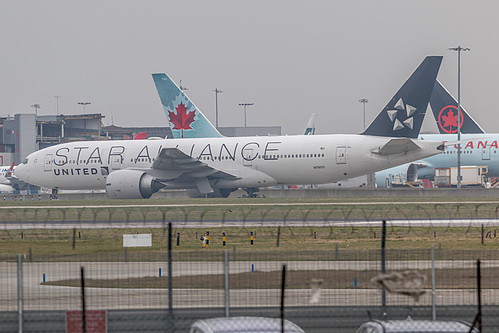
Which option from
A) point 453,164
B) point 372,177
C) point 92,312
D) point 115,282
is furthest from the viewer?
point 372,177

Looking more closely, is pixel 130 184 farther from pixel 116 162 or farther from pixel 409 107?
pixel 409 107

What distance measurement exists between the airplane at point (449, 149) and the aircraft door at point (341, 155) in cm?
2850

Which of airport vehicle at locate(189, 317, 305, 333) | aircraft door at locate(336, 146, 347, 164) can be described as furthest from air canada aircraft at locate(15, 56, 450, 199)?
airport vehicle at locate(189, 317, 305, 333)

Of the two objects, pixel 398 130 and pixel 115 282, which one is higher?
pixel 398 130

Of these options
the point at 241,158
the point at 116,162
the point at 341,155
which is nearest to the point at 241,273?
the point at 341,155

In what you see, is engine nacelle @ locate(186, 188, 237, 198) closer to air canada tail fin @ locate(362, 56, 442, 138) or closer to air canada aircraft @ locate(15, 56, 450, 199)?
air canada aircraft @ locate(15, 56, 450, 199)

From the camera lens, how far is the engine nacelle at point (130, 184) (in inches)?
2148

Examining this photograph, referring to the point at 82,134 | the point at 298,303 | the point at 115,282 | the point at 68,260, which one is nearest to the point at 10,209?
the point at 68,260

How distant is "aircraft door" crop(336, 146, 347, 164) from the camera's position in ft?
170

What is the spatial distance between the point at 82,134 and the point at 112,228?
97417 mm

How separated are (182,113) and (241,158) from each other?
15.1 metres

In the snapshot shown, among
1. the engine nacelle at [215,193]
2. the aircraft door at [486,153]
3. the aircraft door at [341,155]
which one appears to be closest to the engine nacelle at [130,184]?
the engine nacelle at [215,193]

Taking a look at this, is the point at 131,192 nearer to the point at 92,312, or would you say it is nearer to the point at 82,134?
the point at 92,312

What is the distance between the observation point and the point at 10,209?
49.5 metres
